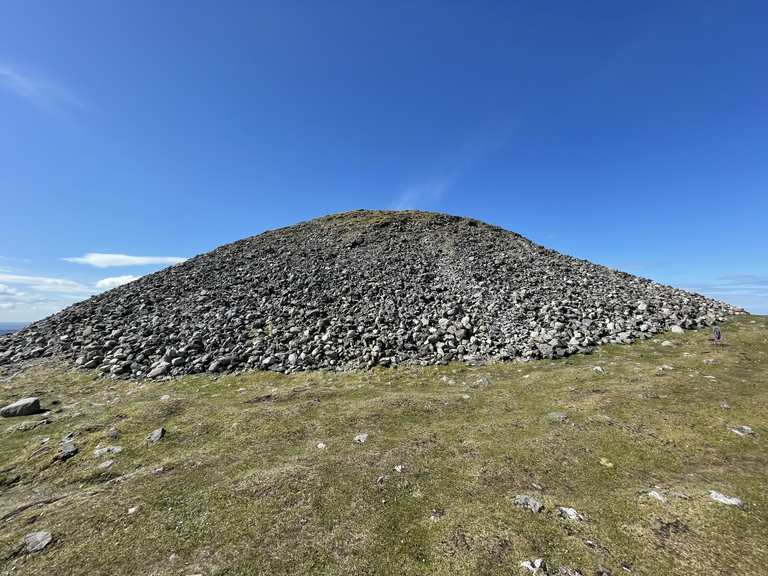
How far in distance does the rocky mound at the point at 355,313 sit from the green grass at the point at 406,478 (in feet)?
13.8

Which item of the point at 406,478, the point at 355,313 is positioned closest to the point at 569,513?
the point at 406,478

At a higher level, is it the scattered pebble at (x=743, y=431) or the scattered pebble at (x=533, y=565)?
the scattered pebble at (x=743, y=431)

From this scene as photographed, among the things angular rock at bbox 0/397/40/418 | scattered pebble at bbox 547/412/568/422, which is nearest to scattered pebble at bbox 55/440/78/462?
angular rock at bbox 0/397/40/418

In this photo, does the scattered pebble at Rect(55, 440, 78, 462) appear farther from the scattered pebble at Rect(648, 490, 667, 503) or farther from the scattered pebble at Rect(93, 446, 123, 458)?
the scattered pebble at Rect(648, 490, 667, 503)

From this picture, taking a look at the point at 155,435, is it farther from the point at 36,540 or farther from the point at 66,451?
the point at 36,540

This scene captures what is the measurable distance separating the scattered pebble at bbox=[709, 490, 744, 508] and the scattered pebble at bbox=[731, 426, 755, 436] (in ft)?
13.5

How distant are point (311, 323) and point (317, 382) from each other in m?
6.69

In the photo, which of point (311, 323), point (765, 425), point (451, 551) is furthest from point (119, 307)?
point (765, 425)

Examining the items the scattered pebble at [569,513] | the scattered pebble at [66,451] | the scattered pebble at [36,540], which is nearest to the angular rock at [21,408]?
the scattered pebble at [66,451]

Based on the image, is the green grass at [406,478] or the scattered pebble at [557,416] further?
the scattered pebble at [557,416]

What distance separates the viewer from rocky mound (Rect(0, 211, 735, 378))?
19625 millimetres

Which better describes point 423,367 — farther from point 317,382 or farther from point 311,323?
point 311,323

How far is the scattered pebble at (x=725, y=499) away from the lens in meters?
6.97

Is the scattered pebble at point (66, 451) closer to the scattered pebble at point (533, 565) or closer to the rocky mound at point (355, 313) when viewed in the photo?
the rocky mound at point (355, 313)
